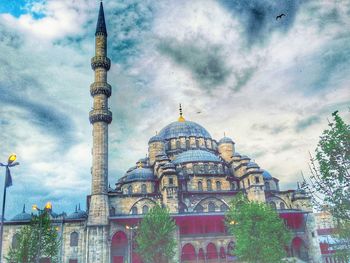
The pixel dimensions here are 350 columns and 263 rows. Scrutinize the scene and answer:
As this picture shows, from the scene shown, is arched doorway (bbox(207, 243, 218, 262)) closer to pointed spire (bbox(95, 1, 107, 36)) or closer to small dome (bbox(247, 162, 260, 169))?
small dome (bbox(247, 162, 260, 169))

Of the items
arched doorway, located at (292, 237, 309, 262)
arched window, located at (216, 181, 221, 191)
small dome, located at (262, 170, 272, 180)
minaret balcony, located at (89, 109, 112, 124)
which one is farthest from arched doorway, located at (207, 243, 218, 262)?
minaret balcony, located at (89, 109, 112, 124)

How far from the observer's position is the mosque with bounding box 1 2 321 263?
27.4m

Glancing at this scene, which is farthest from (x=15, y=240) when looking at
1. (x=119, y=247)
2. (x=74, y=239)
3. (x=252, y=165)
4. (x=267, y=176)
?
(x=267, y=176)

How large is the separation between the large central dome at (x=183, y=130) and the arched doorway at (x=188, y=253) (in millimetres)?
16419

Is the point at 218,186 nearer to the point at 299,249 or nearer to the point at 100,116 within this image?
the point at 299,249

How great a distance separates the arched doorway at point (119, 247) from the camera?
1073 inches

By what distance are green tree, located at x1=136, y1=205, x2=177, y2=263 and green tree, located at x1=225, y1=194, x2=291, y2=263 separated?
489cm

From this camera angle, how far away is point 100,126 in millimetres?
30828

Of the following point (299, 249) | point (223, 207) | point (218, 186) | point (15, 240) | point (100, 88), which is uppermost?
point (100, 88)

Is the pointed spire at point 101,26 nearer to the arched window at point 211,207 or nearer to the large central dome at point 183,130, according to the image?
the large central dome at point 183,130

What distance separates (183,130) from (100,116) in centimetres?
1437

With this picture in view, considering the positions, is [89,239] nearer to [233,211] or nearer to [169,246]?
[169,246]

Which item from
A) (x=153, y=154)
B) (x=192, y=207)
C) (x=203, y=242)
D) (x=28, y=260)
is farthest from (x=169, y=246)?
(x=153, y=154)

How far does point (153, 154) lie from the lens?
126ft
